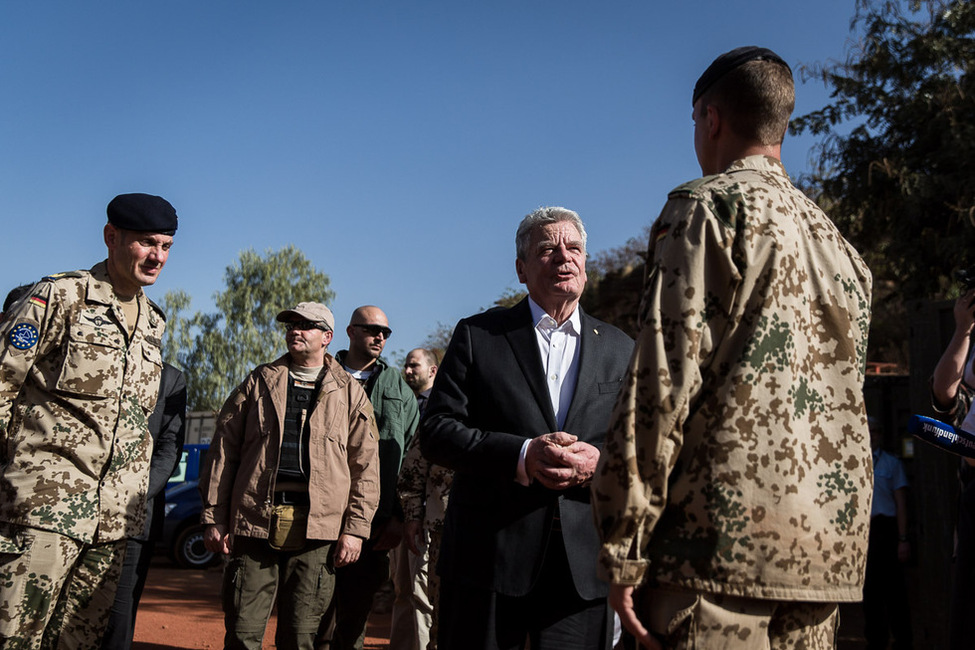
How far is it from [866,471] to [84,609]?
10.8 ft

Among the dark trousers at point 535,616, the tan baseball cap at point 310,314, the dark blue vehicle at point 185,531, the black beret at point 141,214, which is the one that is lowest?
the dark blue vehicle at point 185,531

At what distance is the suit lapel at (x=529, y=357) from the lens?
3.11m

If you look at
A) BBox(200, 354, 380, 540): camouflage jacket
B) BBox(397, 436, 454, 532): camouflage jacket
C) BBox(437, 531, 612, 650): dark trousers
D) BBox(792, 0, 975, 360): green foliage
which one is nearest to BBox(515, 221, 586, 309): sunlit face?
BBox(437, 531, 612, 650): dark trousers

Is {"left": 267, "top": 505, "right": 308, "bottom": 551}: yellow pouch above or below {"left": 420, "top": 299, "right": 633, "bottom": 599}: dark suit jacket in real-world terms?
below

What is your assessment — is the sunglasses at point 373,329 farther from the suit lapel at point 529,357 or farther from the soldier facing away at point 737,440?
the soldier facing away at point 737,440

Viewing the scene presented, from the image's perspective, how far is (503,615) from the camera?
9.27 ft

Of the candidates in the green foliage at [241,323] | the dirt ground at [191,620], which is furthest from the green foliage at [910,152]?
the green foliage at [241,323]

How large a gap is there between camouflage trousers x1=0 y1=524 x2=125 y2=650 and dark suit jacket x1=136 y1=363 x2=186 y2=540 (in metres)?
0.72

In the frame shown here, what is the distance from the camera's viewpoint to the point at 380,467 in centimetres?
588

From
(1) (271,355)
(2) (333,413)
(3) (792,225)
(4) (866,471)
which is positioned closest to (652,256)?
(3) (792,225)

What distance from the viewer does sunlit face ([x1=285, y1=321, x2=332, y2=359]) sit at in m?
5.23

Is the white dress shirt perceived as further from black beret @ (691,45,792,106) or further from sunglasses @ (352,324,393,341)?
sunglasses @ (352,324,393,341)

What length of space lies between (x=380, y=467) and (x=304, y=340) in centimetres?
117

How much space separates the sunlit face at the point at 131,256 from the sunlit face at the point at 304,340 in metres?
1.27
